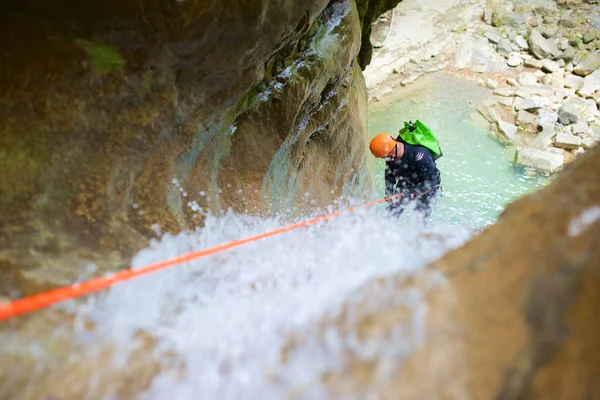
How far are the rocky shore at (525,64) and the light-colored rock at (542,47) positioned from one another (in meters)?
0.02

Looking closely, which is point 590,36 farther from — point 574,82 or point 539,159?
point 539,159

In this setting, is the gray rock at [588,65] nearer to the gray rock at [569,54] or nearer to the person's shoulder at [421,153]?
the gray rock at [569,54]

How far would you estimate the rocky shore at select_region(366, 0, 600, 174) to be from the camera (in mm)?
8258

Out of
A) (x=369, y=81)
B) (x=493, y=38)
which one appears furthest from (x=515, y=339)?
(x=493, y=38)

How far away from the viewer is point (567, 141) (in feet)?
25.9

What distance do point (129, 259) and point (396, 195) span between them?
2653mm

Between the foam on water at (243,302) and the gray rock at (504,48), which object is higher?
the foam on water at (243,302)

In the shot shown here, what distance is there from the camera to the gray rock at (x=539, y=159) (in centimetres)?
734

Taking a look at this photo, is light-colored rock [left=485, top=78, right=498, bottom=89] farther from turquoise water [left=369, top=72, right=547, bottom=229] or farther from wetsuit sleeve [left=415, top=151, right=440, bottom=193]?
wetsuit sleeve [left=415, top=151, right=440, bottom=193]

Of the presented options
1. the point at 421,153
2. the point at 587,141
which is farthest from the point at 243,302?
the point at 587,141

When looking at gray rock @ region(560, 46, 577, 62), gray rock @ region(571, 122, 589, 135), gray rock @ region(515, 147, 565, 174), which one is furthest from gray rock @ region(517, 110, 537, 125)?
gray rock @ region(560, 46, 577, 62)

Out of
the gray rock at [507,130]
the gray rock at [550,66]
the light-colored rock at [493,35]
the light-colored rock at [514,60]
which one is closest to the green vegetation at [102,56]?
the gray rock at [507,130]

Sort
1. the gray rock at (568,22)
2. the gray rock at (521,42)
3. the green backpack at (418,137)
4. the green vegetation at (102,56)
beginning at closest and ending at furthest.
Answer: the green vegetation at (102,56) → the green backpack at (418,137) → the gray rock at (521,42) → the gray rock at (568,22)

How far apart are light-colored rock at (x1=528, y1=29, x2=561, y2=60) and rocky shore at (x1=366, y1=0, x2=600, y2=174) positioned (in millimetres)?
22
